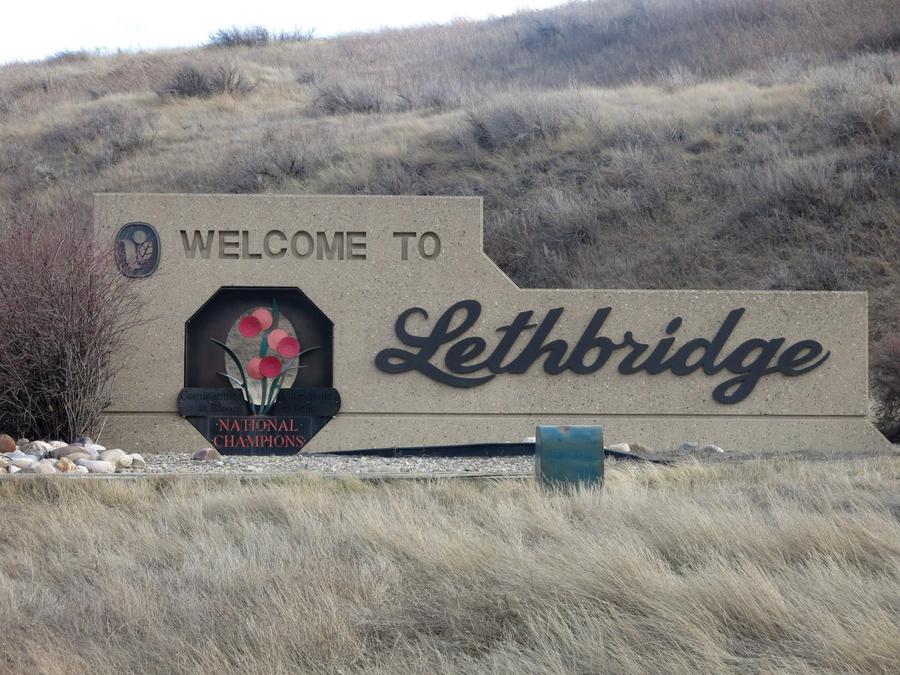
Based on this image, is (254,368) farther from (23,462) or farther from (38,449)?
(23,462)

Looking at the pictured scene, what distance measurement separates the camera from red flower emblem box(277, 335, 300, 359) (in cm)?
1290

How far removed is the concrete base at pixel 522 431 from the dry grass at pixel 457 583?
4.57 m

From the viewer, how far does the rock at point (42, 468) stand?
9828 mm

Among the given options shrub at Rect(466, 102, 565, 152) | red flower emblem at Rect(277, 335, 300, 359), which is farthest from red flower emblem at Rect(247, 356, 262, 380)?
shrub at Rect(466, 102, 565, 152)

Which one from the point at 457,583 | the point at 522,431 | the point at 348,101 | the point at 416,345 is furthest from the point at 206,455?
the point at 348,101

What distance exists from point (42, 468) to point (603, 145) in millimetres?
20759

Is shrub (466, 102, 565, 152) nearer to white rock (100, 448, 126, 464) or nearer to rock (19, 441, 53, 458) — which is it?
white rock (100, 448, 126, 464)

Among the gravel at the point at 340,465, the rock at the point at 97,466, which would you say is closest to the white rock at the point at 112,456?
the gravel at the point at 340,465

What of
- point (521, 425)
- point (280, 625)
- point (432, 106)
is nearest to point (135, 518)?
point (280, 625)

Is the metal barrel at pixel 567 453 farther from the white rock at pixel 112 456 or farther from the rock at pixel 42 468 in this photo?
the white rock at pixel 112 456

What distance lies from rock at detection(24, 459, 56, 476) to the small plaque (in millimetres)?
2827

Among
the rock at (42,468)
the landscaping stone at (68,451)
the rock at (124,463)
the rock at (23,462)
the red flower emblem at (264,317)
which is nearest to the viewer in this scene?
the rock at (42,468)

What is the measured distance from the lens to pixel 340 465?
1120 cm

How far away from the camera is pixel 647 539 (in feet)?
21.5
